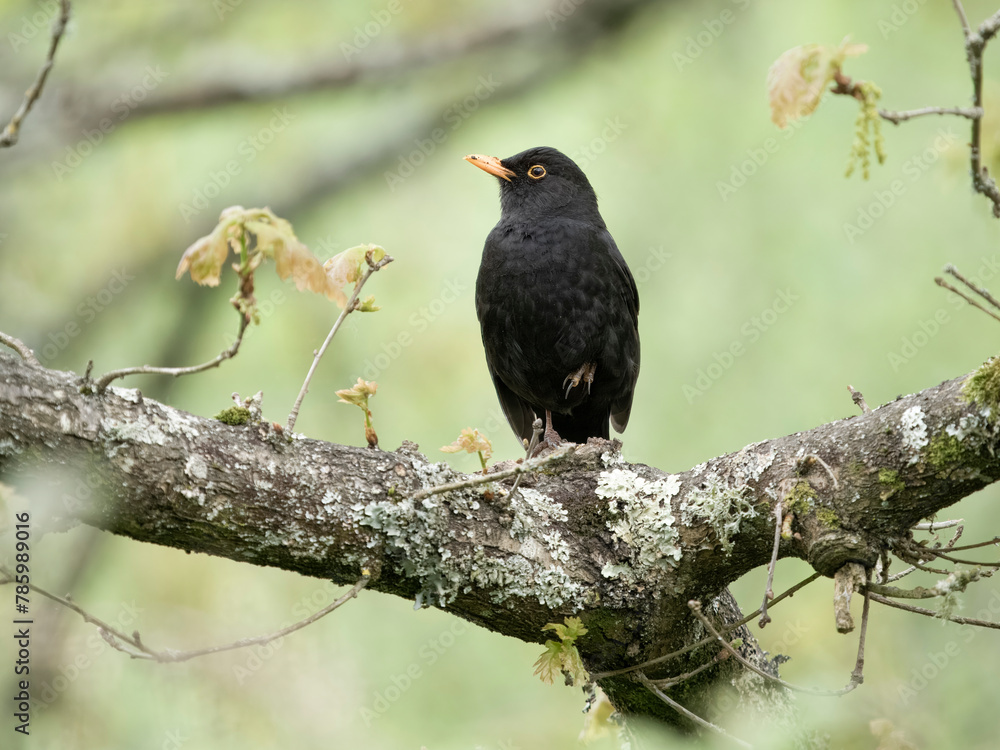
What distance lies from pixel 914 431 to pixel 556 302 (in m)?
2.25

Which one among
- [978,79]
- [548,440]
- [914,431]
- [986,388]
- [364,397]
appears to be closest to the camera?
[978,79]

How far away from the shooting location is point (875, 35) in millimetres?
6840

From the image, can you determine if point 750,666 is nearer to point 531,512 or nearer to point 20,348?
point 531,512

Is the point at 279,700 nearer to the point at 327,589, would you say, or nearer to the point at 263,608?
the point at 263,608

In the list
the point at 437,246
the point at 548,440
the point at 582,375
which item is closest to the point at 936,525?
the point at 548,440

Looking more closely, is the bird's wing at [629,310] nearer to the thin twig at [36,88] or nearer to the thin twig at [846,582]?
the thin twig at [846,582]

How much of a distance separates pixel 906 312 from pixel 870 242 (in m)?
0.68

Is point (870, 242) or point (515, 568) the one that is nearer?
point (515, 568)

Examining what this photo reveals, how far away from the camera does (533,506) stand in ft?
8.32

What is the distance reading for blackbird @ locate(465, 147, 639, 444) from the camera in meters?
4.14

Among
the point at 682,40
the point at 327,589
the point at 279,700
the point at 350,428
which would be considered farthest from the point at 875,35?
the point at 279,700

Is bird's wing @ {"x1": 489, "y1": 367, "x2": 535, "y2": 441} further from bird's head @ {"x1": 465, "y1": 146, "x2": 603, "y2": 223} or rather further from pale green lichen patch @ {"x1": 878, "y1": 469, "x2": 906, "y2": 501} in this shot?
pale green lichen patch @ {"x1": 878, "y1": 469, "x2": 906, "y2": 501}

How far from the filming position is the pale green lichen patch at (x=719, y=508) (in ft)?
7.68

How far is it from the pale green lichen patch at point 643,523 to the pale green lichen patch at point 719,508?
7 cm
